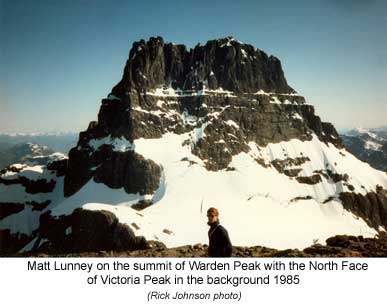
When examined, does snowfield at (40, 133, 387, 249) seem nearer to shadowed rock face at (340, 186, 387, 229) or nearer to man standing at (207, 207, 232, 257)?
shadowed rock face at (340, 186, 387, 229)

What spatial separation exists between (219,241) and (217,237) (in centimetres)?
18

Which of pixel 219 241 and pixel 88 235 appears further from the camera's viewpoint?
pixel 88 235

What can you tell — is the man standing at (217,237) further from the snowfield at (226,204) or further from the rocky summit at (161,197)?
the rocky summit at (161,197)

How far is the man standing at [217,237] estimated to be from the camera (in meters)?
15.7

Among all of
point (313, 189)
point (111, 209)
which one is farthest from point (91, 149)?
point (313, 189)

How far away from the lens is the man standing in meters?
15.7

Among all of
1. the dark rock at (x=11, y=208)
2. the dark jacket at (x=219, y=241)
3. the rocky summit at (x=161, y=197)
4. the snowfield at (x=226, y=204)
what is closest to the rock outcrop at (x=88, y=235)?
the rocky summit at (x=161, y=197)

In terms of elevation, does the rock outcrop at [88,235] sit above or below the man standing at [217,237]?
below

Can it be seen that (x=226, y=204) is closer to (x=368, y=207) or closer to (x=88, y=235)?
(x=88, y=235)

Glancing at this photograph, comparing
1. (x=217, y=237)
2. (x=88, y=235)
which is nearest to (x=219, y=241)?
(x=217, y=237)

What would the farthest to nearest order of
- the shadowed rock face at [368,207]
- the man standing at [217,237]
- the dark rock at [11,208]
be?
the shadowed rock face at [368,207]
the dark rock at [11,208]
the man standing at [217,237]

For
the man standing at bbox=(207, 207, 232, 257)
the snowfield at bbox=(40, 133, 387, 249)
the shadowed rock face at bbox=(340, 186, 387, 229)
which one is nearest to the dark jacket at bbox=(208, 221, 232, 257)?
the man standing at bbox=(207, 207, 232, 257)

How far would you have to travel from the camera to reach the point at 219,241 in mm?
15922
